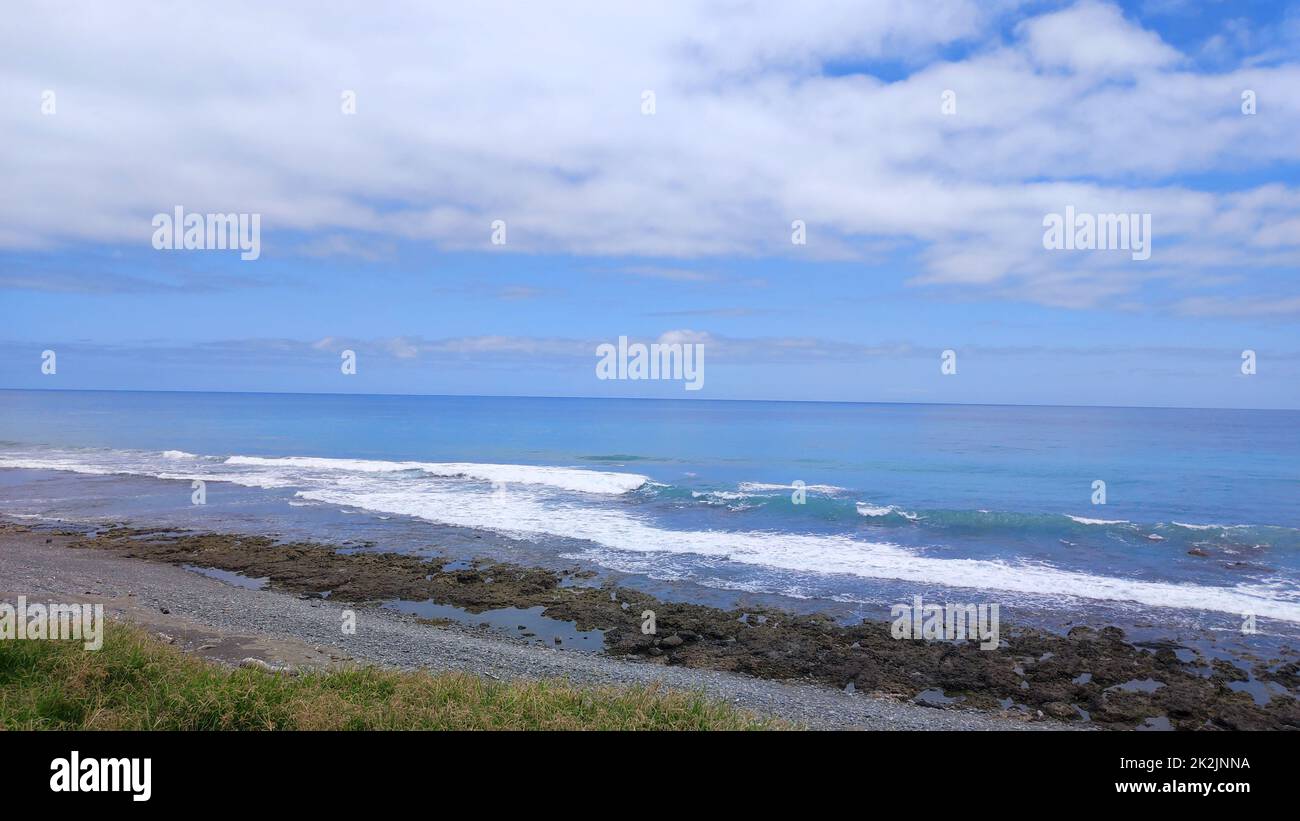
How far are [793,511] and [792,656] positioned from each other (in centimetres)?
1620

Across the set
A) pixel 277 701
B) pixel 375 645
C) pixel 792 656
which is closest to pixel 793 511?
pixel 792 656

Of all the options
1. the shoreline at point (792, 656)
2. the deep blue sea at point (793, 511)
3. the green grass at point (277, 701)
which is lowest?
the shoreline at point (792, 656)

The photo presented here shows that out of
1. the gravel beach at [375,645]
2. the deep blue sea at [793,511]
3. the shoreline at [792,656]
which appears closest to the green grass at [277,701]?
the gravel beach at [375,645]

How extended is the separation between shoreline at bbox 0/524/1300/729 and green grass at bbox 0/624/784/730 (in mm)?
4433

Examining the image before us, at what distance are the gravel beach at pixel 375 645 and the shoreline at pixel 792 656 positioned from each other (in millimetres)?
72

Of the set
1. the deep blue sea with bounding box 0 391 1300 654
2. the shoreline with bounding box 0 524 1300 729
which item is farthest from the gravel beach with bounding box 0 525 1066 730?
the deep blue sea with bounding box 0 391 1300 654

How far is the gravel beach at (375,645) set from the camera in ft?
36.6

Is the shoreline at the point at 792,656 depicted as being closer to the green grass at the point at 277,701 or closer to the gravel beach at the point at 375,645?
the gravel beach at the point at 375,645

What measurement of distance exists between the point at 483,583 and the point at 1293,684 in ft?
54.4

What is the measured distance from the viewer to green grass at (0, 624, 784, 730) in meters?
6.30

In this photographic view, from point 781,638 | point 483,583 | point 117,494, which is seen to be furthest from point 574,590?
point 117,494
